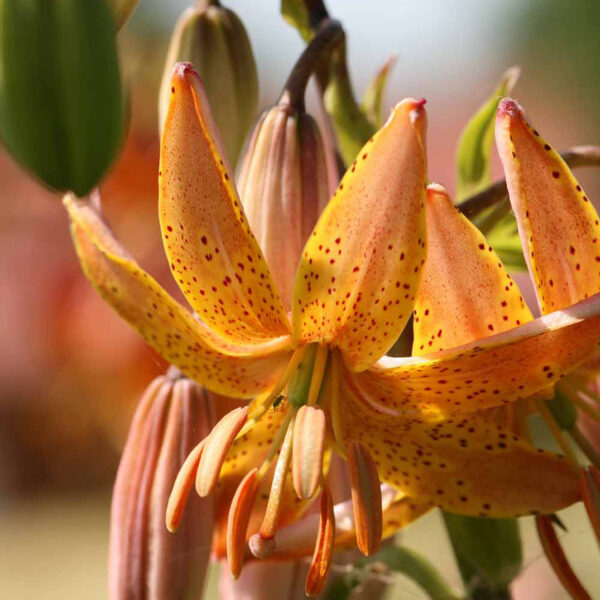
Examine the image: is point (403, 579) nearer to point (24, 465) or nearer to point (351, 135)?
point (351, 135)

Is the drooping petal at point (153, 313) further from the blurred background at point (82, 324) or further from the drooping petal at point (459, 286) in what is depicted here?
the blurred background at point (82, 324)

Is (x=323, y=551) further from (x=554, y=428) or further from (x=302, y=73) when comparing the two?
(x=302, y=73)

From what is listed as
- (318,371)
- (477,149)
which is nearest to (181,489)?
(318,371)

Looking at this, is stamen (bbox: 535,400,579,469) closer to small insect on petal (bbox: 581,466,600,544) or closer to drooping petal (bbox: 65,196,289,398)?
small insect on petal (bbox: 581,466,600,544)

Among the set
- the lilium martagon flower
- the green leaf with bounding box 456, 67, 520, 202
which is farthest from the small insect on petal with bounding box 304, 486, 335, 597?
the green leaf with bounding box 456, 67, 520, 202

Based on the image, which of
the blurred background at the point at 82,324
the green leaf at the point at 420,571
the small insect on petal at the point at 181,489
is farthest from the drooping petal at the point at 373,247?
the blurred background at the point at 82,324
